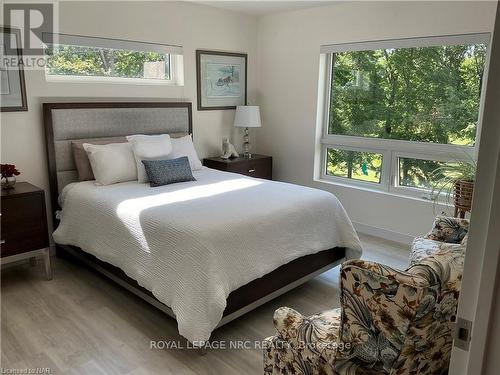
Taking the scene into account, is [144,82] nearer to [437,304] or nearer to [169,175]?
[169,175]

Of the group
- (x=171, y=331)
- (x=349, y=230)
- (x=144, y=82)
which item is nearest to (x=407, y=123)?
(x=349, y=230)

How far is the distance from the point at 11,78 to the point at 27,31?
1.37 ft

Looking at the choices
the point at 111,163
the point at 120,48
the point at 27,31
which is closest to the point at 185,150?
the point at 111,163

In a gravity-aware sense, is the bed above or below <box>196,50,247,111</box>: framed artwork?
below

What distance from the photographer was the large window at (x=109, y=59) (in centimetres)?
354

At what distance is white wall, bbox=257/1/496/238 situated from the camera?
358 centimetres

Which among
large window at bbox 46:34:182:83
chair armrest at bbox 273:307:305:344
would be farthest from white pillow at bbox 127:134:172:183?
chair armrest at bbox 273:307:305:344

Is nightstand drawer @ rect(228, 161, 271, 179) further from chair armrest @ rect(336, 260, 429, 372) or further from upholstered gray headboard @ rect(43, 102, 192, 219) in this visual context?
chair armrest @ rect(336, 260, 429, 372)

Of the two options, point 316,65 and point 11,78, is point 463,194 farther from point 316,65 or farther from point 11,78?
point 11,78

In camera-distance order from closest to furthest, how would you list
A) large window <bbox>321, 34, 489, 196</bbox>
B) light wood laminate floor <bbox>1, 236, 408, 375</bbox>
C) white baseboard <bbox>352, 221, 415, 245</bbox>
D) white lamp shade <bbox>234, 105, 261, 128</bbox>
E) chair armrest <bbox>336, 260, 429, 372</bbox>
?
chair armrest <bbox>336, 260, 429, 372</bbox>
light wood laminate floor <bbox>1, 236, 408, 375</bbox>
large window <bbox>321, 34, 489, 196</bbox>
white baseboard <bbox>352, 221, 415, 245</bbox>
white lamp shade <bbox>234, 105, 261, 128</bbox>

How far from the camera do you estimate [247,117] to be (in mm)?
4719

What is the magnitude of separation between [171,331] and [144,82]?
2.67 meters

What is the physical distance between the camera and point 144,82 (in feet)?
13.6

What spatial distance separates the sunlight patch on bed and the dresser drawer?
730 mm
